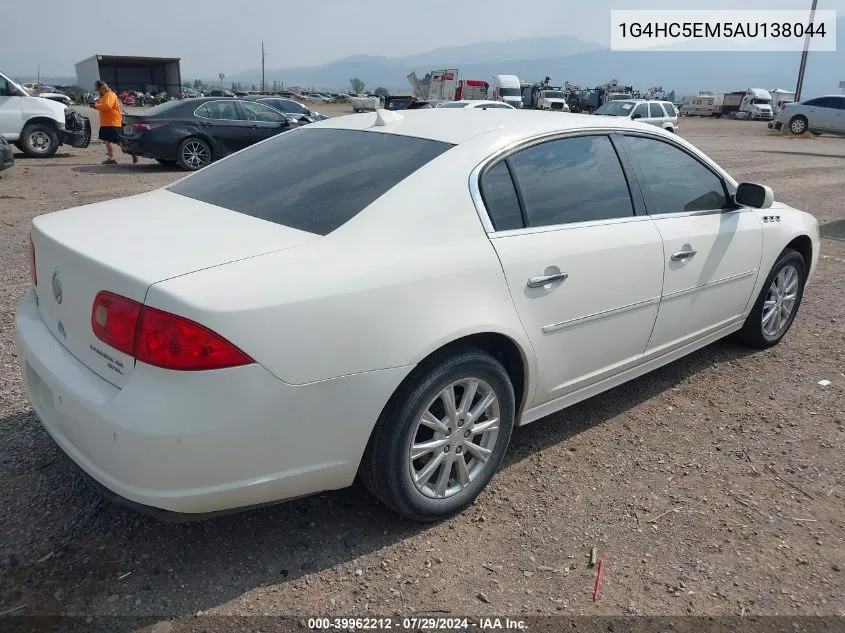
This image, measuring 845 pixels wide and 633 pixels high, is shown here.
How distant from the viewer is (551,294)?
9.49ft

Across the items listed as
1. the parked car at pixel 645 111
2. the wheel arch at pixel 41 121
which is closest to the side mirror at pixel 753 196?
the wheel arch at pixel 41 121

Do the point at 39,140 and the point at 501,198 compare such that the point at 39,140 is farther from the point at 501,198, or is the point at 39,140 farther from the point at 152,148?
the point at 501,198

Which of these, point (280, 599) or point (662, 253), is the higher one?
point (662, 253)

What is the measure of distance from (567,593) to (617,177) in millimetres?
2023

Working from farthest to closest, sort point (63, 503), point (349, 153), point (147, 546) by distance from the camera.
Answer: point (349, 153) < point (63, 503) < point (147, 546)

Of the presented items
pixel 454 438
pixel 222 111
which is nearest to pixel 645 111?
pixel 222 111

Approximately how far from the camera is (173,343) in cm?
204

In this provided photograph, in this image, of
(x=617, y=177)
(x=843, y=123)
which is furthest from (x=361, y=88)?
(x=617, y=177)

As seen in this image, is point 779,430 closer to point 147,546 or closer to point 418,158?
point 418,158

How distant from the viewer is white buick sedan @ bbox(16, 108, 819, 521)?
2107 mm

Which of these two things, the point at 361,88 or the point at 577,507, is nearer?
the point at 577,507

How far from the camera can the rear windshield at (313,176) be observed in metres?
2.66

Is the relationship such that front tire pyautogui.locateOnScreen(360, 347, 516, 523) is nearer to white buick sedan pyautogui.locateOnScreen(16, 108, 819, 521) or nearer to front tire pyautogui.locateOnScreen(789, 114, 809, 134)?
white buick sedan pyautogui.locateOnScreen(16, 108, 819, 521)

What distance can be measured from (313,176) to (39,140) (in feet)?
46.6
